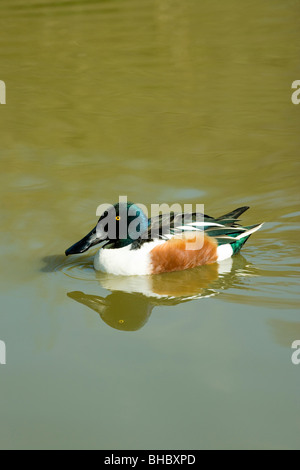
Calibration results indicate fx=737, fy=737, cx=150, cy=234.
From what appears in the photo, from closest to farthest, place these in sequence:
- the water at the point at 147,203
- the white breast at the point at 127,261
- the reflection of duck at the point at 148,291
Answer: the water at the point at 147,203
the reflection of duck at the point at 148,291
the white breast at the point at 127,261

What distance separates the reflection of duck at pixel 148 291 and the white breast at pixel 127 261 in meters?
0.05

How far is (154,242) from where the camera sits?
6.28 meters

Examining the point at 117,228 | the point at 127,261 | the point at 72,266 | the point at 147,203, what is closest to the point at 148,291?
the point at 127,261

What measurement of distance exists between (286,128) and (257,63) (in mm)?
2802

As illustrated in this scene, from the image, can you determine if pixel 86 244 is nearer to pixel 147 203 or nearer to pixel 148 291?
pixel 148 291

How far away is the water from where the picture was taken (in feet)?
13.8

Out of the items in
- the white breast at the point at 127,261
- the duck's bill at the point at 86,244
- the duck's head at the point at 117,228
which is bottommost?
the white breast at the point at 127,261

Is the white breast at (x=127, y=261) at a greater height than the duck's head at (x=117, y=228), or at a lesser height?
lesser

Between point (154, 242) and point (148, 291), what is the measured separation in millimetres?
512

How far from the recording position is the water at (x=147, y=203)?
4.20 meters

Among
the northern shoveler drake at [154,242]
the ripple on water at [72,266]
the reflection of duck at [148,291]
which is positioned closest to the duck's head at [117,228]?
the northern shoveler drake at [154,242]

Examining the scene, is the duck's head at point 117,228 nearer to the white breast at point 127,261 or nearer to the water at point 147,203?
the white breast at point 127,261

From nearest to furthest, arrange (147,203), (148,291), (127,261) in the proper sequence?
(148,291) < (127,261) < (147,203)

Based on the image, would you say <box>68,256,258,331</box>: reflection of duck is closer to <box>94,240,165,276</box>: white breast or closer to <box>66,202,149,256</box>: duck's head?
<box>94,240,165,276</box>: white breast
